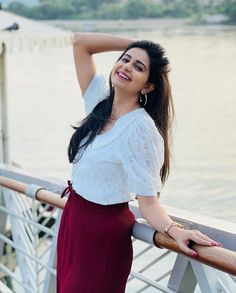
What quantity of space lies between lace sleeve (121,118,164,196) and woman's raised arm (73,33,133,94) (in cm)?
36

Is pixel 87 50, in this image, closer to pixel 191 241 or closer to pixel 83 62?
pixel 83 62

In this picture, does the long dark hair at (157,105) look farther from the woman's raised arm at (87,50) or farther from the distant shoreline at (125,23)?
the distant shoreline at (125,23)

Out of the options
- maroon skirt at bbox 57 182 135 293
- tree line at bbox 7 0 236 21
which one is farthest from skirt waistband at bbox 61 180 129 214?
tree line at bbox 7 0 236 21

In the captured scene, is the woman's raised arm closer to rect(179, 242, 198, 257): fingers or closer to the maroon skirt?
the maroon skirt

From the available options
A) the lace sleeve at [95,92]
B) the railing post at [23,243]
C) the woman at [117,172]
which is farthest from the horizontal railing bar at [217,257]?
the railing post at [23,243]

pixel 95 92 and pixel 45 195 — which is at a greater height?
pixel 95 92

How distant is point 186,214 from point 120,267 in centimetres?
21

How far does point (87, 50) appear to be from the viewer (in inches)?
74.4

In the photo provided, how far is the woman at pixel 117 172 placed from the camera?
1541mm

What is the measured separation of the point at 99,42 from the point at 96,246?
1.98 feet

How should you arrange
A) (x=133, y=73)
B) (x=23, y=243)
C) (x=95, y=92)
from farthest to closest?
(x=23, y=243) → (x=95, y=92) → (x=133, y=73)

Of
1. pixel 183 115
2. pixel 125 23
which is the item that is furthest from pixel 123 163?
pixel 125 23

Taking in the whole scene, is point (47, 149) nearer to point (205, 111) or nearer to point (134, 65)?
point (205, 111)

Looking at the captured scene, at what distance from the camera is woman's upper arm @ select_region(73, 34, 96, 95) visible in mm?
1875
